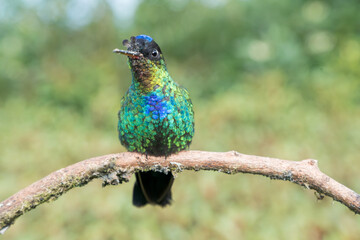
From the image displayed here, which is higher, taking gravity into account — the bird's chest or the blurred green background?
the blurred green background

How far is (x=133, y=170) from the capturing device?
262 cm

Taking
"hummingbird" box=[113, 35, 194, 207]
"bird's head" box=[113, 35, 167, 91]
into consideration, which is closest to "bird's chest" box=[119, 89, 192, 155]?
"hummingbird" box=[113, 35, 194, 207]

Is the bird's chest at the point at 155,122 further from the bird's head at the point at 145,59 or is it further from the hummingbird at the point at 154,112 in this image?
the bird's head at the point at 145,59

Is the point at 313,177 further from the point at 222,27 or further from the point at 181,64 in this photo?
the point at 222,27

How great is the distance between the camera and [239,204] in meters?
4.94

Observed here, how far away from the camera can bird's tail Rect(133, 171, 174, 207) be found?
3.01 meters

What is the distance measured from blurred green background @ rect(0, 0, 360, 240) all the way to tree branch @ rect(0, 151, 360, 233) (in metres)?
2.14

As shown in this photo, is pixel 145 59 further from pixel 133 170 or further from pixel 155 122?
pixel 133 170

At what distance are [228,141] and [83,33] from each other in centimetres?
446

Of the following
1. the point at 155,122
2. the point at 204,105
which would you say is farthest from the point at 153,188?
the point at 204,105

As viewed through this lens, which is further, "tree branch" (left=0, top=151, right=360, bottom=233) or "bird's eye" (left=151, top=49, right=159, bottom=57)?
"bird's eye" (left=151, top=49, right=159, bottom=57)

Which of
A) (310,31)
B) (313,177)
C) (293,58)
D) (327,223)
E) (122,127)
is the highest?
(310,31)

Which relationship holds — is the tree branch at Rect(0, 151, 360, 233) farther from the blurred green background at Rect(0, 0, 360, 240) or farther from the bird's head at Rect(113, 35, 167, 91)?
the blurred green background at Rect(0, 0, 360, 240)

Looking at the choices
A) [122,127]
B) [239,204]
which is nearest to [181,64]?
[239,204]
